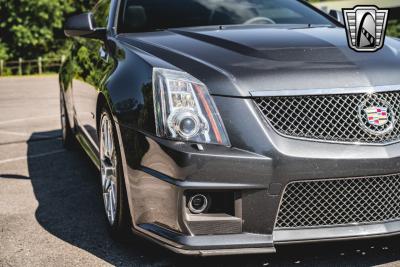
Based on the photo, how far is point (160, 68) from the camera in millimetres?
3055

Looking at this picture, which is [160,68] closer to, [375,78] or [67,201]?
[375,78]

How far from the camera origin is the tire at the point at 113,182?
11.0 feet

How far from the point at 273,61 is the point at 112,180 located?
1.28 metres

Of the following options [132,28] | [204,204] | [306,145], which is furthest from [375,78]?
[132,28]

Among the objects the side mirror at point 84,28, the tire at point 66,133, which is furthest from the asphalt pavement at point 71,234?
the side mirror at point 84,28

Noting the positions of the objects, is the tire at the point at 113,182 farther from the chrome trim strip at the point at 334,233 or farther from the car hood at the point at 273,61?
the chrome trim strip at the point at 334,233

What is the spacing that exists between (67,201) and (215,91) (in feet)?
6.92

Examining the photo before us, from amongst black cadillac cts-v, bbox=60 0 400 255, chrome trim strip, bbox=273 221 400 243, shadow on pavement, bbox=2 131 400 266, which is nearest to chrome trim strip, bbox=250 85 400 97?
black cadillac cts-v, bbox=60 0 400 255

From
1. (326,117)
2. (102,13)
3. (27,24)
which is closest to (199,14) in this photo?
(102,13)

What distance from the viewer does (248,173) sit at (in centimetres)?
279

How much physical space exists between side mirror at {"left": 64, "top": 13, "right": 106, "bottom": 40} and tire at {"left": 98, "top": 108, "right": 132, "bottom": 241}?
0.70 metres

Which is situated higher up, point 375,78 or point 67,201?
point 375,78

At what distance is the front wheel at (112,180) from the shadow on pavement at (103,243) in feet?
0.42

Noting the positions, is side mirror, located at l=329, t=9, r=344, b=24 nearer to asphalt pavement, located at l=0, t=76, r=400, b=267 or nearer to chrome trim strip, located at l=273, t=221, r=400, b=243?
asphalt pavement, located at l=0, t=76, r=400, b=267
